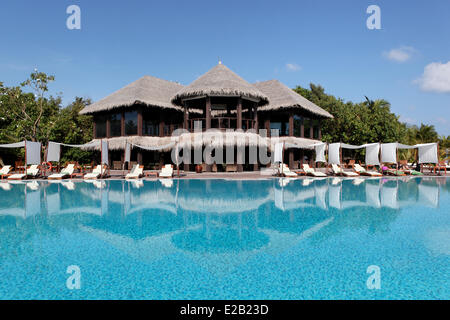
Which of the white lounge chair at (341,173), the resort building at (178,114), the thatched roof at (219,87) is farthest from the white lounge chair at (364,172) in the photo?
the thatched roof at (219,87)

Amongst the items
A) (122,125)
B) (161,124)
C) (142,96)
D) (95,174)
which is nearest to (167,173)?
(95,174)

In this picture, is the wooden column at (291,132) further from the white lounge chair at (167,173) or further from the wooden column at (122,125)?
the wooden column at (122,125)

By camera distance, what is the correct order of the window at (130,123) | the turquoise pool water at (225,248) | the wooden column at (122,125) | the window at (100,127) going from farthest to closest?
the window at (100,127), the wooden column at (122,125), the window at (130,123), the turquoise pool water at (225,248)

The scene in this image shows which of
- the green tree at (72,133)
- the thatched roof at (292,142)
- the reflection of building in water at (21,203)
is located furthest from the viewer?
the green tree at (72,133)

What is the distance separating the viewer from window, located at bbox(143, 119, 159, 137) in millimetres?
20938

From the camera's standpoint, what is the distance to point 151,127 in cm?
2130

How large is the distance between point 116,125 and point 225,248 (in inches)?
758

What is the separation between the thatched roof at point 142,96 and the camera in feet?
65.5

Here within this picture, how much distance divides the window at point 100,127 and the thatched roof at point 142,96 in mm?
989

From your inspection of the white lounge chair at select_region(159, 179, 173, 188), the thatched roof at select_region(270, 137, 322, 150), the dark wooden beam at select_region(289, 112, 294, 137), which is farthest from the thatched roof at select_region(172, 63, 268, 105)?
the white lounge chair at select_region(159, 179, 173, 188)

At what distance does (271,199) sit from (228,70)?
45.0 ft
